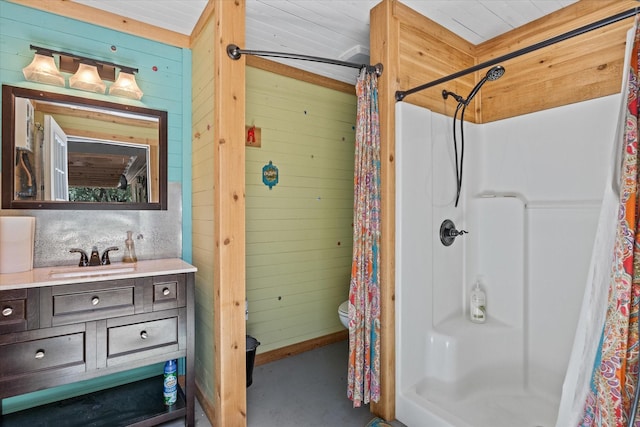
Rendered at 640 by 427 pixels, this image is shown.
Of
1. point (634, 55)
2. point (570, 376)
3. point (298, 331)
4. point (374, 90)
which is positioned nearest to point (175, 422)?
point (298, 331)

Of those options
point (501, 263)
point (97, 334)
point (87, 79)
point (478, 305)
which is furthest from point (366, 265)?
point (87, 79)

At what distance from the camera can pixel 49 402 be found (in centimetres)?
188

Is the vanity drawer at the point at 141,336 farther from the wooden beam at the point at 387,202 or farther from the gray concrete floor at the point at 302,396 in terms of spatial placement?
the wooden beam at the point at 387,202

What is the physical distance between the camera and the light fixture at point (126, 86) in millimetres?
2068

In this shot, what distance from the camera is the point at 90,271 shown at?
5.90ft

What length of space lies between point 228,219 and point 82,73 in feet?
4.22

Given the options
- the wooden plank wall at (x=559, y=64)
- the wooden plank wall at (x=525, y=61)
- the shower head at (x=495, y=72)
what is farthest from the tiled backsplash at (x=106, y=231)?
the wooden plank wall at (x=559, y=64)

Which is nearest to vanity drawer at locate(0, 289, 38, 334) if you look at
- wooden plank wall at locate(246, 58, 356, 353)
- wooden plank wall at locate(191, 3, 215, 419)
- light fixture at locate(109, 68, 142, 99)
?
wooden plank wall at locate(191, 3, 215, 419)

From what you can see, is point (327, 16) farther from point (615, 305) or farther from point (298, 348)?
point (298, 348)

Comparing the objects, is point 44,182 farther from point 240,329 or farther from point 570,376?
point 570,376

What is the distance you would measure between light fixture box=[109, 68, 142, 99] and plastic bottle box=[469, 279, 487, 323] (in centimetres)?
265

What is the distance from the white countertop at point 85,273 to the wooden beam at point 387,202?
1131mm

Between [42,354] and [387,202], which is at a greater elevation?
[387,202]

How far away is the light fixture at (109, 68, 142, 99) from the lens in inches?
81.4
